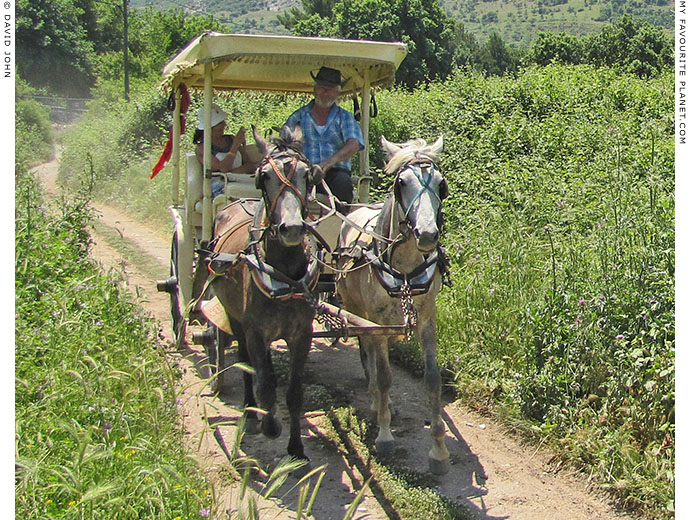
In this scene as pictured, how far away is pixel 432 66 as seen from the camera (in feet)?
102

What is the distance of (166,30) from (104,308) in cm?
4122

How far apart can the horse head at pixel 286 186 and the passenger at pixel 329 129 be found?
1497mm

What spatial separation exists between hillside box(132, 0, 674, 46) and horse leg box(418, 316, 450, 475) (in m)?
96.2

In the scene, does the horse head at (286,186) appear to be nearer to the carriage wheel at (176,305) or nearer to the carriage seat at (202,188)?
the carriage seat at (202,188)

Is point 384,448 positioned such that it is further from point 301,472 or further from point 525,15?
point 525,15

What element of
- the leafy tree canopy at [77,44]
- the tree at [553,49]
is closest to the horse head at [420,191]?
the tree at [553,49]

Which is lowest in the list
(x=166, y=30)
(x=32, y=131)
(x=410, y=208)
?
(x=32, y=131)

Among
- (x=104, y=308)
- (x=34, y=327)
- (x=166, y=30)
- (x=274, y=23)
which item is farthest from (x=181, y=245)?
(x=274, y=23)

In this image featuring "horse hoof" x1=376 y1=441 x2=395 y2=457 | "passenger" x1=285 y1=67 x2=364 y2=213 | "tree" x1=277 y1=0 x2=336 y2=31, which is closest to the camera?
"horse hoof" x1=376 y1=441 x2=395 y2=457

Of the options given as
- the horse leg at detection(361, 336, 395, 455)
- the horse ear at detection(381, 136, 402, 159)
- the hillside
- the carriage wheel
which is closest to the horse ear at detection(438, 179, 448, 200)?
the horse ear at detection(381, 136, 402, 159)

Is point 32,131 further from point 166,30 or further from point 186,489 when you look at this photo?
point 186,489

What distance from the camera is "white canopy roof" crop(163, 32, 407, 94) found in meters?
5.91

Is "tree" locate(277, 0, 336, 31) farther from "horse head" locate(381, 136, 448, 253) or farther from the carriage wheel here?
"horse head" locate(381, 136, 448, 253)

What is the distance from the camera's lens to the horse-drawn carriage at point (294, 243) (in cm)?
500
